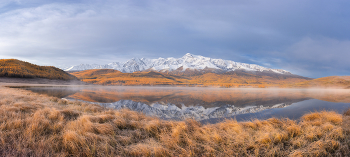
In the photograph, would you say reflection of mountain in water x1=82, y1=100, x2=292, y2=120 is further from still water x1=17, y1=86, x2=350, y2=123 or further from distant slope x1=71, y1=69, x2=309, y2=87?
distant slope x1=71, y1=69, x2=309, y2=87

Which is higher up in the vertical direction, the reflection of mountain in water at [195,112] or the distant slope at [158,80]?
the distant slope at [158,80]

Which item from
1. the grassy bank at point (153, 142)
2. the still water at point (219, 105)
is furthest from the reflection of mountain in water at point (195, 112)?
the grassy bank at point (153, 142)

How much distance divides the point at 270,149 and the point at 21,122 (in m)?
7.04

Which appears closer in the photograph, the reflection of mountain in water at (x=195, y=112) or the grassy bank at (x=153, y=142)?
the grassy bank at (x=153, y=142)

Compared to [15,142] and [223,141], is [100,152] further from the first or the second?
[223,141]

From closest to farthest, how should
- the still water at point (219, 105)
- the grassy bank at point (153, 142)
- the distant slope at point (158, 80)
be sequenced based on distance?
1. the grassy bank at point (153, 142)
2. the still water at point (219, 105)
3. the distant slope at point (158, 80)

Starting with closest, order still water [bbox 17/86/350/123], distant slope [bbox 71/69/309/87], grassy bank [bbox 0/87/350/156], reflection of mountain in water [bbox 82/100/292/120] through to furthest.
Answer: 1. grassy bank [bbox 0/87/350/156]
2. reflection of mountain in water [bbox 82/100/292/120]
3. still water [bbox 17/86/350/123]
4. distant slope [bbox 71/69/309/87]

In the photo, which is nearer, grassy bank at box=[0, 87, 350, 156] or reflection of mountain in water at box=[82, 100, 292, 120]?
grassy bank at box=[0, 87, 350, 156]

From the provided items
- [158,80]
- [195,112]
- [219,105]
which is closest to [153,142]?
[195,112]

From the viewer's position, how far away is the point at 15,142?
322cm

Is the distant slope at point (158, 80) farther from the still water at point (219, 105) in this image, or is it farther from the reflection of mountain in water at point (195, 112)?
the reflection of mountain in water at point (195, 112)

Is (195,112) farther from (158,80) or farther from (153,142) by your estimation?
(158,80)

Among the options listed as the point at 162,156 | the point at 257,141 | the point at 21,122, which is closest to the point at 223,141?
the point at 257,141

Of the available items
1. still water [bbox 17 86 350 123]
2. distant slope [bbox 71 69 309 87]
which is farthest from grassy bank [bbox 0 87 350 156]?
distant slope [bbox 71 69 309 87]
